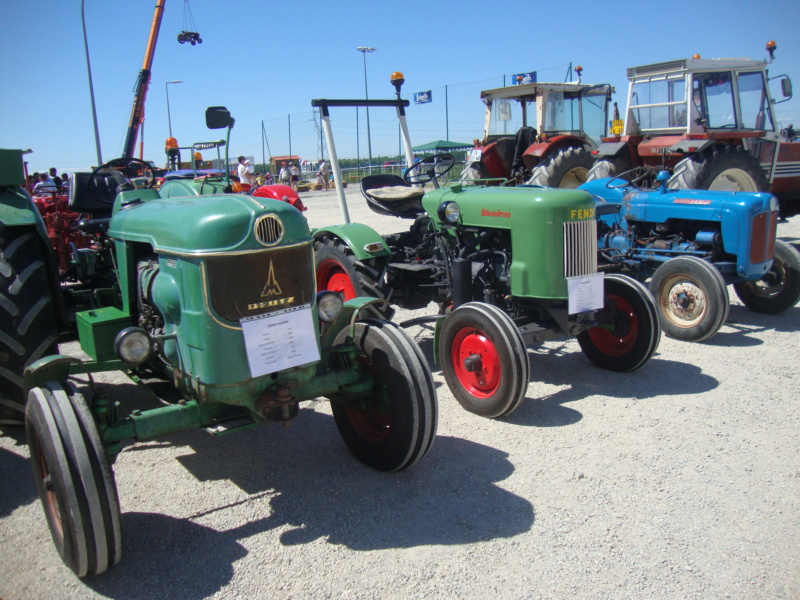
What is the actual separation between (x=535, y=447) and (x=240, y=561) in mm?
1747

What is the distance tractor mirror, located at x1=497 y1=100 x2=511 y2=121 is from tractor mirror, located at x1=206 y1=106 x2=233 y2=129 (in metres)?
8.98

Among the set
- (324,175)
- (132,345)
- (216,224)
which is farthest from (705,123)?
(324,175)

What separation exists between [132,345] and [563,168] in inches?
321

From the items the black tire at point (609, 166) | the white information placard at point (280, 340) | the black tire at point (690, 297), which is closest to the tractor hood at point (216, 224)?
the white information placard at point (280, 340)

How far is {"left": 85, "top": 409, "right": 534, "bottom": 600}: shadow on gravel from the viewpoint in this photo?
8.25 ft

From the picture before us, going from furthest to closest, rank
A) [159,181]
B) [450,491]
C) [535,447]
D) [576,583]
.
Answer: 1. [159,181]
2. [535,447]
3. [450,491]
4. [576,583]

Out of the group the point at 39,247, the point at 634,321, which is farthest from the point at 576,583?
the point at 39,247

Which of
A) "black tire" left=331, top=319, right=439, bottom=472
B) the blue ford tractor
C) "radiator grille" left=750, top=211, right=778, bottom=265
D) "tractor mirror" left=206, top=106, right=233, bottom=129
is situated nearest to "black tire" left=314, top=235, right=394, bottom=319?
"black tire" left=331, top=319, right=439, bottom=472

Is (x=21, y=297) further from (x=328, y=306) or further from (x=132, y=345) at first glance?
(x=328, y=306)

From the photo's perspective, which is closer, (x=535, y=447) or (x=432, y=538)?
(x=432, y=538)

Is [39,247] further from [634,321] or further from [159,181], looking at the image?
[634,321]

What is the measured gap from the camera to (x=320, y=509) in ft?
9.62

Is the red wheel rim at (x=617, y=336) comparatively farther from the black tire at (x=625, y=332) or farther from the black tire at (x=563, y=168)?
the black tire at (x=563, y=168)

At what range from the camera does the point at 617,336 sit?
187 inches
